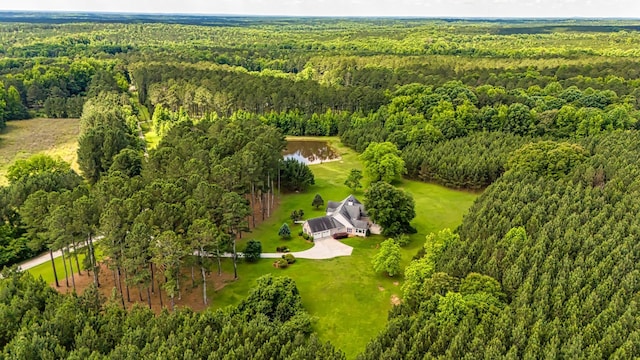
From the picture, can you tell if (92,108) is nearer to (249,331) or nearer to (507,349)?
(249,331)

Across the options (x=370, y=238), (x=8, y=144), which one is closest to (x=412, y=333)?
(x=370, y=238)

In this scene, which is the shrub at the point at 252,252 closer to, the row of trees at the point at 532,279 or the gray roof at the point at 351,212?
the gray roof at the point at 351,212

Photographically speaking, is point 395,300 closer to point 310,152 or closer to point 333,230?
point 333,230

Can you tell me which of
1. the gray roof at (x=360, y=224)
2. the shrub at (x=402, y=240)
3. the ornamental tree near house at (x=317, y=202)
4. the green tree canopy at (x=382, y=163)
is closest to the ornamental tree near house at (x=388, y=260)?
the shrub at (x=402, y=240)

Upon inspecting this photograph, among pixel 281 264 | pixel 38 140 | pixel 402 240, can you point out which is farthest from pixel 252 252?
pixel 38 140

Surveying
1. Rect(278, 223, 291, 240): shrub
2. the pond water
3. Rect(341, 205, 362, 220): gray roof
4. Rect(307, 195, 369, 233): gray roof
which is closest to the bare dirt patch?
Rect(307, 195, 369, 233): gray roof

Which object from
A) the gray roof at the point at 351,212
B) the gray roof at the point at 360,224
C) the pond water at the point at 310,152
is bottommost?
the pond water at the point at 310,152

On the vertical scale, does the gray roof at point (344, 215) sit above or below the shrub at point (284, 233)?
above
